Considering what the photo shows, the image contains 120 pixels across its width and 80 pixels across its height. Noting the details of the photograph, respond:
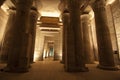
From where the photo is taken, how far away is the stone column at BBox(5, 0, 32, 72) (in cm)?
481

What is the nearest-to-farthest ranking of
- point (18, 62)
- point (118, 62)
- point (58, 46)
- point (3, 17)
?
point (18, 62) < point (118, 62) < point (3, 17) < point (58, 46)

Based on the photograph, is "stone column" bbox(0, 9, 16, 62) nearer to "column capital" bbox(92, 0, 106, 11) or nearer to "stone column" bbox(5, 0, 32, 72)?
"stone column" bbox(5, 0, 32, 72)

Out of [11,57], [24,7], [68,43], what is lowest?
[11,57]

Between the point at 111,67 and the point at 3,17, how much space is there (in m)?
13.2

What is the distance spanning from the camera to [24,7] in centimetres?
571

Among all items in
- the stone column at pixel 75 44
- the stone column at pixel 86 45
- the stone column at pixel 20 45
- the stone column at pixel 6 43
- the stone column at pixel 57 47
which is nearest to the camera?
the stone column at pixel 20 45

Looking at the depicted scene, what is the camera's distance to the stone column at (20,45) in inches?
189

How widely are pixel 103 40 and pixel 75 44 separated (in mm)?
2504

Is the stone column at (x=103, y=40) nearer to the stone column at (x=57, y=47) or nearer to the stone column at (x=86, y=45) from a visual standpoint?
the stone column at (x=86, y=45)

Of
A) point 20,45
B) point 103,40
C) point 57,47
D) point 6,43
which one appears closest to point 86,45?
point 103,40

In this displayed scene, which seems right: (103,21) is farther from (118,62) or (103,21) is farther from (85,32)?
(118,62)

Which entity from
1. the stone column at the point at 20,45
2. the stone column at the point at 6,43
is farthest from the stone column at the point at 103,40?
the stone column at the point at 6,43

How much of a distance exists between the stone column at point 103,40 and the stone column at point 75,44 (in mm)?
1840

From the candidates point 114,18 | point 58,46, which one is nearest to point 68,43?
point 114,18
